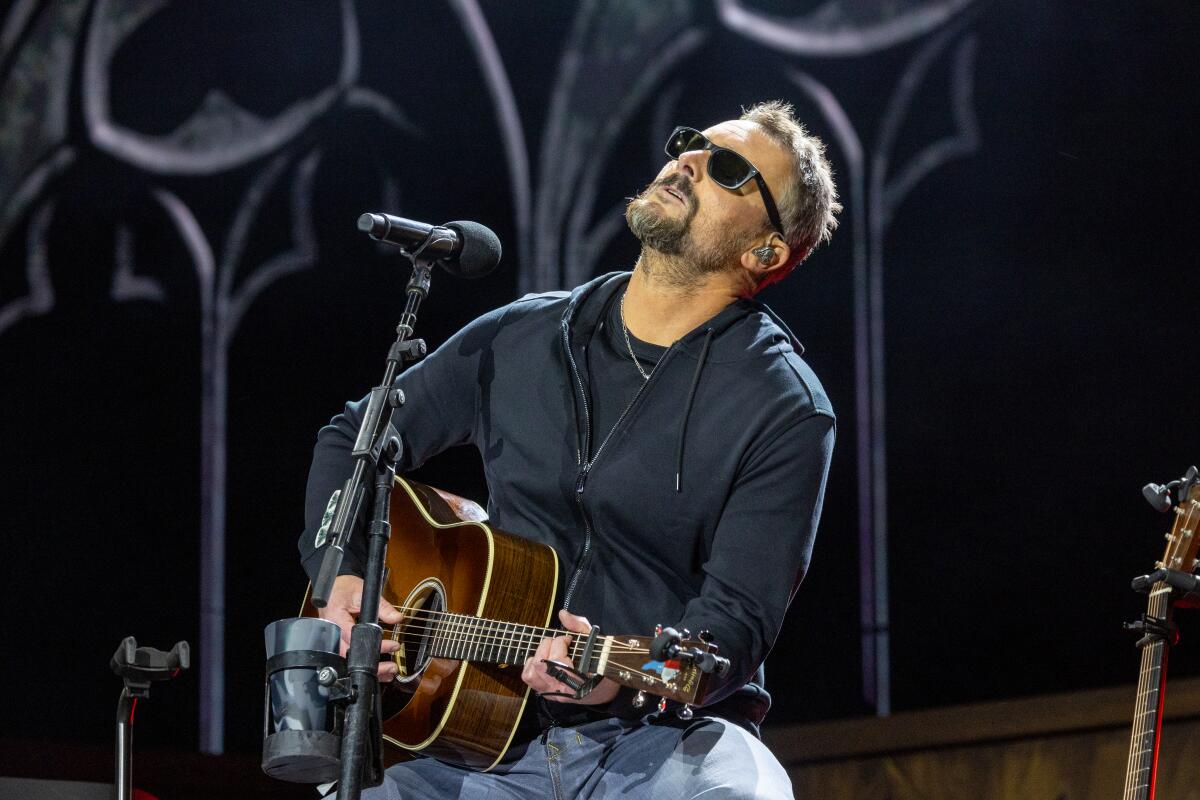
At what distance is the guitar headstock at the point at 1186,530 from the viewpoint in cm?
312

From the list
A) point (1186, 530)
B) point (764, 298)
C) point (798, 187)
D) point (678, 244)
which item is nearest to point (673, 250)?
point (678, 244)

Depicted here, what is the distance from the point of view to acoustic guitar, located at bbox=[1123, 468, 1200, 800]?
10.1 feet

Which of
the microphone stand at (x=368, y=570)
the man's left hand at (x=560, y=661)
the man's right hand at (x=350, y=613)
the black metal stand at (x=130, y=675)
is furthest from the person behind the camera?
the man's right hand at (x=350, y=613)

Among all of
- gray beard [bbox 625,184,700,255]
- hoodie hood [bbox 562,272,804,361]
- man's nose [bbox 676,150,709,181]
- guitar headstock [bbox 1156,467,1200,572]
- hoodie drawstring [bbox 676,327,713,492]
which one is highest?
man's nose [bbox 676,150,709,181]

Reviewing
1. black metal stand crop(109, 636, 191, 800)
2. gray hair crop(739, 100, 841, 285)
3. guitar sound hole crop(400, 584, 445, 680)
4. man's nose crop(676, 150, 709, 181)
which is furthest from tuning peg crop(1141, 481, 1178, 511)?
black metal stand crop(109, 636, 191, 800)

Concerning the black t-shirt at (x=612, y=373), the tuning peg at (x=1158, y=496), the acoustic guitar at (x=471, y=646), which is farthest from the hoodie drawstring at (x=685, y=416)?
the tuning peg at (x=1158, y=496)

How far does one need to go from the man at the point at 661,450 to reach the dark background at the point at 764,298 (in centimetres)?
123

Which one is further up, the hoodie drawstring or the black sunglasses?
the black sunglasses

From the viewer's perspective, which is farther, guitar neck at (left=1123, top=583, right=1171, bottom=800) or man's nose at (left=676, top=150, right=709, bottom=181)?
man's nose at (left=676, top=150, right=709, bottom=181)

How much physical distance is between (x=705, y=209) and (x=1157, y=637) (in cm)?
139

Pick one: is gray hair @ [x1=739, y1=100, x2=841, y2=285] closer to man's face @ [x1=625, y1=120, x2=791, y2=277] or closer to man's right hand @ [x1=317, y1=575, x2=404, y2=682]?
man's face @ [x1=625, y1=120, x2=791, y2=277]

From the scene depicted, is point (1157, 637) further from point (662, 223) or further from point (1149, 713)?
point (662, 223)

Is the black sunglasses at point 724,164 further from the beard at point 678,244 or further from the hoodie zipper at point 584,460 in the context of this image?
the hoodie zipper at point 584,460

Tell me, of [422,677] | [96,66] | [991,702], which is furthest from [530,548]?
[96,66]
